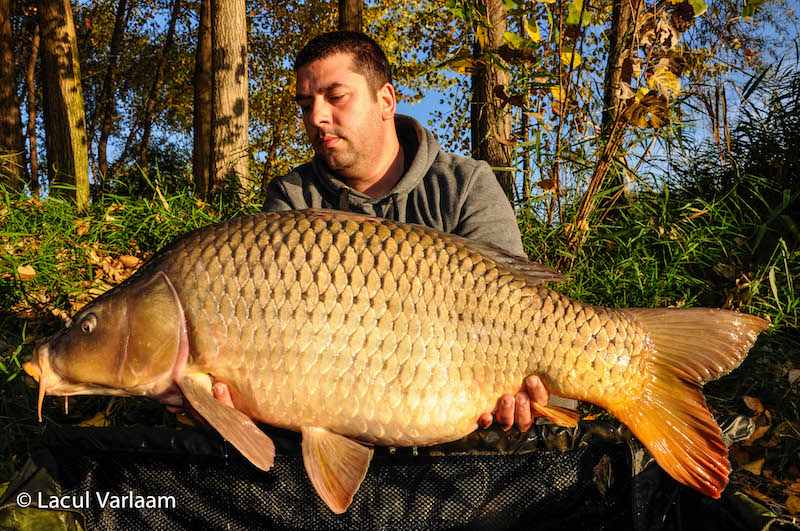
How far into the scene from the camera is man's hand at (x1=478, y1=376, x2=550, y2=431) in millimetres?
1391

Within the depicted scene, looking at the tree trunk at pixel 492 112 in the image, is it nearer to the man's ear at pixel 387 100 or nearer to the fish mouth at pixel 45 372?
the man's ear at pixel 387 100

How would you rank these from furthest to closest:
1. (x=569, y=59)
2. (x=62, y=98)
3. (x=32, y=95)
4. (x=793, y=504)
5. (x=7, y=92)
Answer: (x=32, y=95) < (x=7, y=92) < (x=62, y=98) < (x=569, y=59) < (x=793, y=504)

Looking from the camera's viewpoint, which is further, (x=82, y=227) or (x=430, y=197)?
(x=82, y=227)

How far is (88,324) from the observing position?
1370mm

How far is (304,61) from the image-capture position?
6.94ft

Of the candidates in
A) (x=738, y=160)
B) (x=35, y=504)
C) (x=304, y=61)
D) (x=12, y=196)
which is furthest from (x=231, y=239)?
(x=738, y=160)

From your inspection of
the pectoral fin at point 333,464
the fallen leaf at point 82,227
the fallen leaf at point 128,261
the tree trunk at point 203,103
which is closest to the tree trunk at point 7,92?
the tree trunk at point 203,103

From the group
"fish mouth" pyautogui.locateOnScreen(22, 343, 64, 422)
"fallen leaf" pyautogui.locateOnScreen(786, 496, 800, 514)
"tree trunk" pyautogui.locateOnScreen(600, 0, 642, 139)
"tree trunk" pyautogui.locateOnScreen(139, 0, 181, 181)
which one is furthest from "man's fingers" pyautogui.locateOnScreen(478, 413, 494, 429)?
"tree trunk" pyautogui.locateOnScreen(139, 0, 181, 181)

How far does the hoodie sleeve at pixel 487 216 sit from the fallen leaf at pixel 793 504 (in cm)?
113

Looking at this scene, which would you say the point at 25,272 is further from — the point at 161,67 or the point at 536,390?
the point at 161,67

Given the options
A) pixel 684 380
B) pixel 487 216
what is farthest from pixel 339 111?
pixel 684 380

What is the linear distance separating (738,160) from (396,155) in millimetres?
2443

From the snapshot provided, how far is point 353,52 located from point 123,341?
4.14 feet

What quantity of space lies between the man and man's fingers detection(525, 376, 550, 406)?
0.65m
